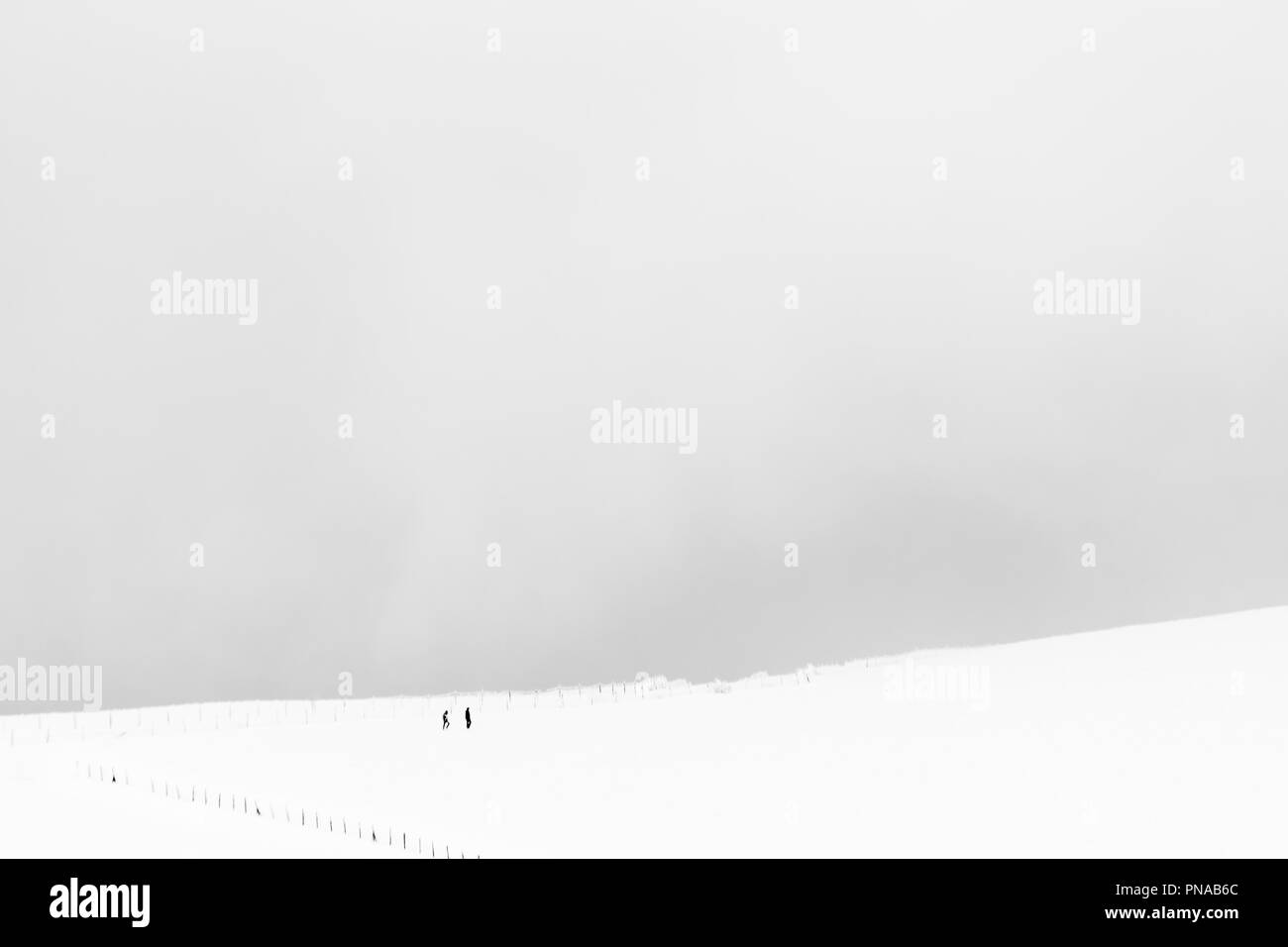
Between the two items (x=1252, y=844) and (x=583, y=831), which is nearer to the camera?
(x=1252, y=844)

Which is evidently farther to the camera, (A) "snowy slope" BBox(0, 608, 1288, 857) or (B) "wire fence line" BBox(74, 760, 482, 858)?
(B) "wire fence line" BBox(74, 760, 482, 858)

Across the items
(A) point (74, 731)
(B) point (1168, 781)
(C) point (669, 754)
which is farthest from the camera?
(A) point (74, 731)

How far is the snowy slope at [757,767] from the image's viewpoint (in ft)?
71.2

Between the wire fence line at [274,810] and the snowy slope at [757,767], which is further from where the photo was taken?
the wire fence line at [274,810]

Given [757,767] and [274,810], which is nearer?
[274,810]

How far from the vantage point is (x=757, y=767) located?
28.8 meters

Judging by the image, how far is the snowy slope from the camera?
21703mm

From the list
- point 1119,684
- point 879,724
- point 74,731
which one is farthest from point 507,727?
point 1119,684
